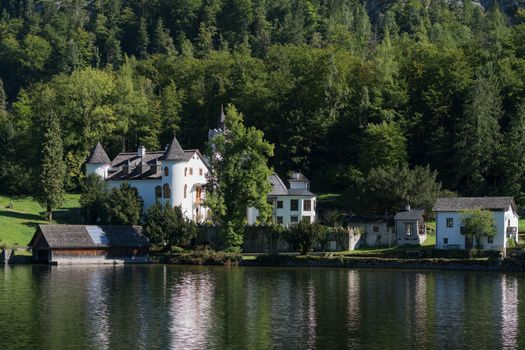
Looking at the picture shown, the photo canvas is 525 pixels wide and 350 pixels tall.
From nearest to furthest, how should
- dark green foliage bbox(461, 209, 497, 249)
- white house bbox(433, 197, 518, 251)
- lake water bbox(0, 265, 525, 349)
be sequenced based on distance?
lake water bbox(0, 265, 525, 349), dark green foliage bbox(461, 209, 497, 249), white house bbox(433, 197, 518, 251)

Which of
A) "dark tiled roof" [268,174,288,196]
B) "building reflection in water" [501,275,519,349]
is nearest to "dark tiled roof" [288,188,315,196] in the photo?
"dark tiled roof" [268,174,288,196]

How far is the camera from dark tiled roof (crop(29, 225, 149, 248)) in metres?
90.8

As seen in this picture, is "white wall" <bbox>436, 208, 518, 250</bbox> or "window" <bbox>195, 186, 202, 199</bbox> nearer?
"white wall" <bbox>436, 208, 518, 250</bbox>

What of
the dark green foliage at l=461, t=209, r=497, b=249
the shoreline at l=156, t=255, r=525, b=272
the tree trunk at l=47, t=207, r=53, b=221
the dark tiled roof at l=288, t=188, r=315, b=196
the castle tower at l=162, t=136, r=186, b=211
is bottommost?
the shoreline at l=156, t=255, r=525, b=272

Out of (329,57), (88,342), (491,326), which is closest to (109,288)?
(88,342)

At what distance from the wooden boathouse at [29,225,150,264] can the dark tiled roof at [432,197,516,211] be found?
28966 millimetres

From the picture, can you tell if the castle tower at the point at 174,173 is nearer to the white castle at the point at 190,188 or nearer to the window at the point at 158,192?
the white castle at the point at 190,188

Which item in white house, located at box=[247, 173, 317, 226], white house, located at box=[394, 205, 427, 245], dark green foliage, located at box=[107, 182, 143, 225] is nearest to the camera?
white house, located at box=[394, 205, 427, 245]

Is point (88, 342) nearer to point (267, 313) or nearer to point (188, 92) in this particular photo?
point (267, 313)

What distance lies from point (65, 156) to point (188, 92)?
86.3 ft

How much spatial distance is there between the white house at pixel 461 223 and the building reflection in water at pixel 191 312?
26.6 metres

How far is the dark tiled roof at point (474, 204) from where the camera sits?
90875mm

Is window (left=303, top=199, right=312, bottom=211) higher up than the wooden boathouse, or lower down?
higher up

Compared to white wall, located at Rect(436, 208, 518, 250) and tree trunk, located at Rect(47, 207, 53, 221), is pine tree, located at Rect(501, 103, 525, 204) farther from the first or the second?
tree trunk, located at Rect(47, 207, 53, 221)
